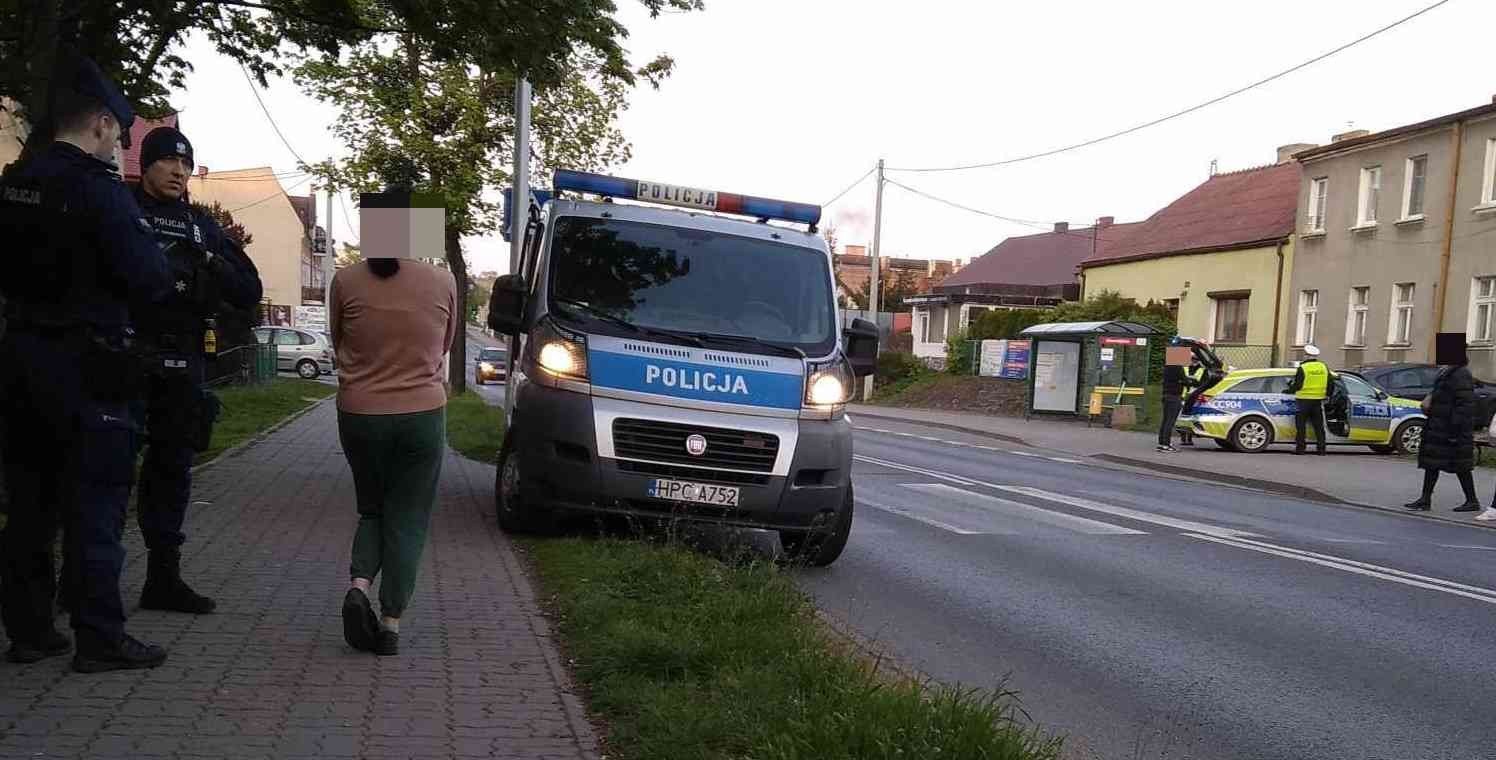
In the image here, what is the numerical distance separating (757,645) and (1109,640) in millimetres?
2645

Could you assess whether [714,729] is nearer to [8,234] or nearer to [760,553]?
[8,234]

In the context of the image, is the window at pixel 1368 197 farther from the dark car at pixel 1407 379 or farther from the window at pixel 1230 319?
the dark car at pixel 1407 379

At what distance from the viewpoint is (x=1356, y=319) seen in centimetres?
3350

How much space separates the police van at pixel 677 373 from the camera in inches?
302

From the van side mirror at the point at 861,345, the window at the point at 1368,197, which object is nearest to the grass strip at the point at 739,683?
the van side mirror at the point at 861,345

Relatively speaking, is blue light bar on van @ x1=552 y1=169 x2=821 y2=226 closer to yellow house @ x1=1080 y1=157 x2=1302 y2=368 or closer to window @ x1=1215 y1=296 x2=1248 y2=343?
yellow house @ x1=1080 y1=157 x2=1302 y2=368

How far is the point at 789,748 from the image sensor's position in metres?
3.57

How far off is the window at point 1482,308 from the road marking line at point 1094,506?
1878 cm

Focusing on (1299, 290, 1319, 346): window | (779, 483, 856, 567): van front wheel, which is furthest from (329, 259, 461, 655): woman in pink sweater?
(1299, 290, 1319, 346): window

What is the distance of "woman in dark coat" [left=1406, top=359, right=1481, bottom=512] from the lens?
13.9m

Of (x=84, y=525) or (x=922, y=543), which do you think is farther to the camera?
(x=922, y=543)

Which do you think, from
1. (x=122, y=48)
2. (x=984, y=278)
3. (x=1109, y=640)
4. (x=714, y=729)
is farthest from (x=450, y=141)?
(x=984, y=278)

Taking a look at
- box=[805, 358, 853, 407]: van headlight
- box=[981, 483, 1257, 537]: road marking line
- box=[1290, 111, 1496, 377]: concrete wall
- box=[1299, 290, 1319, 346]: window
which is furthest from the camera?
box=[1299, 290, 1319, 346]: window

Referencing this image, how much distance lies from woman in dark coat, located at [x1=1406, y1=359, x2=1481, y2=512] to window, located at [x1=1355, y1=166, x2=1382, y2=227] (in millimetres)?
21283
